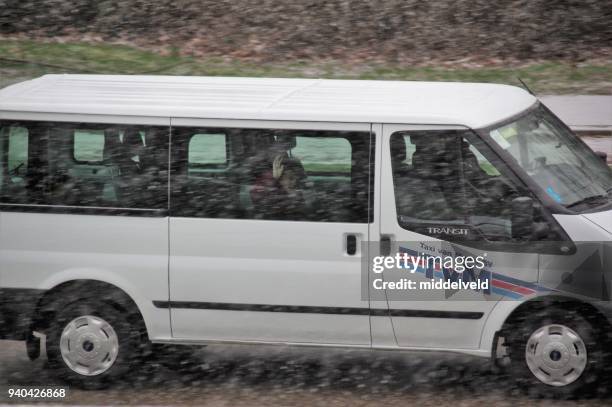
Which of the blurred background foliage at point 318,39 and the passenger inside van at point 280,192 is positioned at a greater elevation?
the blurred background foliage at point 318,39

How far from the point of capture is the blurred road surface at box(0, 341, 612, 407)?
6355 millimetres

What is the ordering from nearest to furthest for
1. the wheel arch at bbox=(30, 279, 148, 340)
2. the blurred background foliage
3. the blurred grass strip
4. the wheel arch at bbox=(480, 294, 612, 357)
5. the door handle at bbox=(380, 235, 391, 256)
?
the wheel arch at bbox=(480, 294, 612, 357), the door handle at bbox=(380, 235, 391, 256), the wheel arch at bbox=(30, 279, 148, 340), the blurred grass strip, the blurred background foliage

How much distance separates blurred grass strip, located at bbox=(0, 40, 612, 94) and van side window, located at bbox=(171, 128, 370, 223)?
38.4ft

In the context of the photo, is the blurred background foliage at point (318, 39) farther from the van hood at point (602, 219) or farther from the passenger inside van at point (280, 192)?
the passenger inside van at point (280, 192)

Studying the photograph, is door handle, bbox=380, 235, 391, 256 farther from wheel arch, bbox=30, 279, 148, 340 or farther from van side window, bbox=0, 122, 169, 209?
wheel arch, bbox=30, 279, 148, 340

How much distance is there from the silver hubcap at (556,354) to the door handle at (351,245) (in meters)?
1.17

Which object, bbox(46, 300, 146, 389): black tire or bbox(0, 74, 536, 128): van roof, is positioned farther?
bbox(46, 300, 146, 389): black tire

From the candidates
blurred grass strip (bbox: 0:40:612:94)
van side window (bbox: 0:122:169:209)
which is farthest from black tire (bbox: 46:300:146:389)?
blurred grass strip (bbox: 0:40:612:94)

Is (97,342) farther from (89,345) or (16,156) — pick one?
(16,156)

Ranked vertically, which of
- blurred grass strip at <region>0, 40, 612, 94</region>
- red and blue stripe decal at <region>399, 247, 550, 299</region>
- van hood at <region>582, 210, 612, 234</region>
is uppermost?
blurred grass strip at <region>0, 40, 612, 94</region>

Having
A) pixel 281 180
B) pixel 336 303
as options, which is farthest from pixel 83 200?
pixel 336 303

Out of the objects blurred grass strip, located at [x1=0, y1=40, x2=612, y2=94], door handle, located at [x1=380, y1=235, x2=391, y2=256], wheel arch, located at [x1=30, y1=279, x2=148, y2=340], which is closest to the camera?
door handle, located at [x1=380, y1=235, x2=391, y2=256]

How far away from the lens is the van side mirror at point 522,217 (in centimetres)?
591

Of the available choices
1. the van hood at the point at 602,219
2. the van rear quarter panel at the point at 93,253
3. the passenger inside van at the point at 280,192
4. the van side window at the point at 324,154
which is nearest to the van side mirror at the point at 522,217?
the van hood at the point at 602,219
